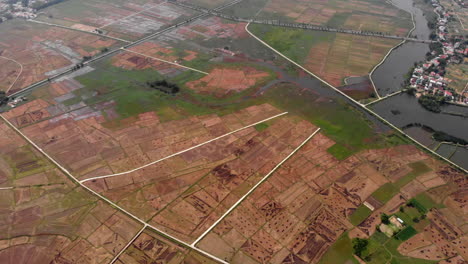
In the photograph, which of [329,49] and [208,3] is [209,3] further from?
[329,49]

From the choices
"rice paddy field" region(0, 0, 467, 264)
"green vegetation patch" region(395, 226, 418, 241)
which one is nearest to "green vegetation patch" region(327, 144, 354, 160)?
"rice paddy field" region(0, 0, 467, 264)

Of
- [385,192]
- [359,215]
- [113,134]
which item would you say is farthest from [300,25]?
[359,215]

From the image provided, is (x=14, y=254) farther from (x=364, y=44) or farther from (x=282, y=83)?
(x=364, y=44)

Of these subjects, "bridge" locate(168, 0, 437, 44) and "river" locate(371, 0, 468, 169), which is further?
"bridge" locate(168, 0, 437, 44)

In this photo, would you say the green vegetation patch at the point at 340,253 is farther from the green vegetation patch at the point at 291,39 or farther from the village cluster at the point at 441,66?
the green vegetation patch at the point at 291,39

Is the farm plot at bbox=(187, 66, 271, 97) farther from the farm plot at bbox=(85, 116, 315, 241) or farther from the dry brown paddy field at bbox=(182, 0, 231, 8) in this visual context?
the dry brown paddy field at bbox=(182, 0, 231, 8)
